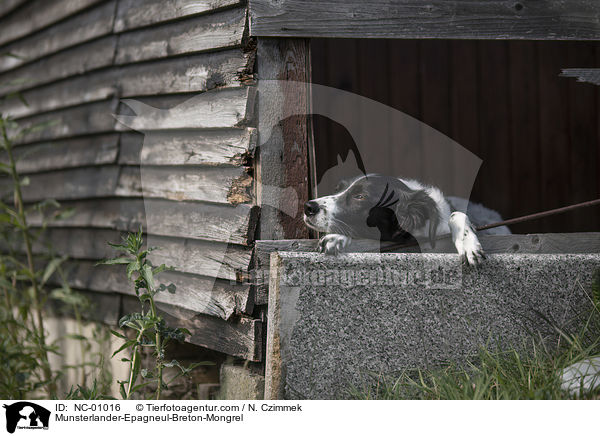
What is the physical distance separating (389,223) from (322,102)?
5.68ft

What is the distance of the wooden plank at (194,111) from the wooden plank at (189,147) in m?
0.05

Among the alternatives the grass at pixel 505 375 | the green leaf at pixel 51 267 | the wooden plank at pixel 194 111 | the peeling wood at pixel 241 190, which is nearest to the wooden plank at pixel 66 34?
the wooden plank at pixel 194 111

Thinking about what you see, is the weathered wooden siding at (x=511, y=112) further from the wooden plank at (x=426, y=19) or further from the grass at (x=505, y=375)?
the grass at (x=505, y=375)

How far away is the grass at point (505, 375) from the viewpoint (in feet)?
7.93

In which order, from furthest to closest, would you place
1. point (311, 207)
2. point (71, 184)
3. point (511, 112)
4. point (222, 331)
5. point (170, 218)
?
1. point (511, 112)
2. point (71, 184)
3. point (170, 218)
4. point (222, 331)
5. point (311, 207)

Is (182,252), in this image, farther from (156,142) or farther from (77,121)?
(77,121)

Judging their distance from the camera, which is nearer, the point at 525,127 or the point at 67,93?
the point at 67,93

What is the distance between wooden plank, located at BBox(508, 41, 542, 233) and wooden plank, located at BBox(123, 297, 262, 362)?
9.73ft

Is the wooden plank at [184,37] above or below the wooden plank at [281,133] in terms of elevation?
above

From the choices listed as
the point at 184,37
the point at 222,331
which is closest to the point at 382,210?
the point at 222,331

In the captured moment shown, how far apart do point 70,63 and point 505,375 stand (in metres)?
3.97

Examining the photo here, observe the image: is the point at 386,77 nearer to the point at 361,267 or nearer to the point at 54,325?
the point at 361,267

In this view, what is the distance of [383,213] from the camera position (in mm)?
3301

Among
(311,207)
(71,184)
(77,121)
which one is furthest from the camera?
(71,184)
